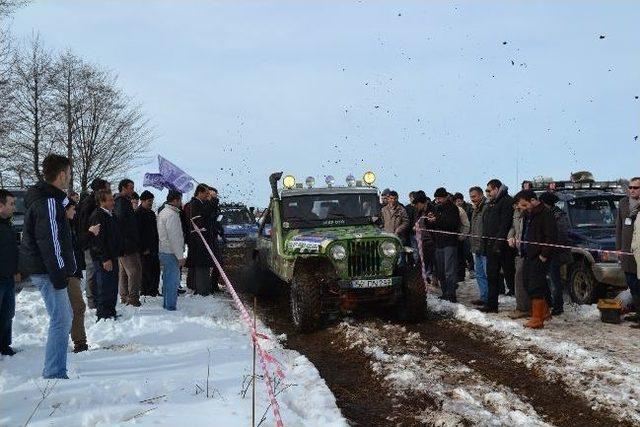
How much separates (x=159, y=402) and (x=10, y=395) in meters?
1.20

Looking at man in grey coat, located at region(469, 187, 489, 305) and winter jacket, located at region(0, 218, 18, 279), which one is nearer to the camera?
winter jacket, located at region(0, 218, 18, 279)

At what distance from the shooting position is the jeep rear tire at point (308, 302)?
7598mm

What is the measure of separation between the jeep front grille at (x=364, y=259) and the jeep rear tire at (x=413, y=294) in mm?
471

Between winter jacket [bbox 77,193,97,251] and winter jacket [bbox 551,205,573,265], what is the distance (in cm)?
683

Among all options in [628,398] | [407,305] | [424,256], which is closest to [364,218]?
[407,305]

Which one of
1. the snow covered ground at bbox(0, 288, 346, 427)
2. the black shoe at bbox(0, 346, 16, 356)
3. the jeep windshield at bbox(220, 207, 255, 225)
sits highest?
the jeep windshield at bbox(220, 207, 255, 225)

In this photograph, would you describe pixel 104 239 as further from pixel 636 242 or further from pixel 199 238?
pixel 636 242

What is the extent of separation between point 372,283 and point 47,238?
14.0 feet

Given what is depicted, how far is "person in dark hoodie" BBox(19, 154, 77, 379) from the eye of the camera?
197 inches

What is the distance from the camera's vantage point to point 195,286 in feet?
38.1

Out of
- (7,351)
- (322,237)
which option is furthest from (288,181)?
(7,351)

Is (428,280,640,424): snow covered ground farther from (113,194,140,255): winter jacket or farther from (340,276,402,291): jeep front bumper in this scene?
(113,194,140,255): winter jacket

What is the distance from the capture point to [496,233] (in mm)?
8984

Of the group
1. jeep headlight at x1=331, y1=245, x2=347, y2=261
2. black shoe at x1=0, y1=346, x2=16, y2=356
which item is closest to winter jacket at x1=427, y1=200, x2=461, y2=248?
jeep headlight at x1=331, y1=245, x2=347, y2=261
